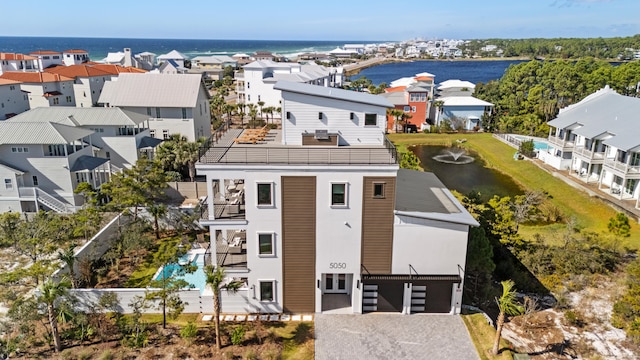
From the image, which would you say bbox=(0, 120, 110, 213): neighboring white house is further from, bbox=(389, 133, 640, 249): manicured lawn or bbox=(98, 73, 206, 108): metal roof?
bbox=(389, 133, 640, 249): manicured lawn

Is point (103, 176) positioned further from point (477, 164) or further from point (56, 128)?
point (477, 164)

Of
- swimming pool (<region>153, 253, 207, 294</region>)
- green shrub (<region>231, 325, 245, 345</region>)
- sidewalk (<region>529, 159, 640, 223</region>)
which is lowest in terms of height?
swimming pool (<region>153, 253, 207, 294</region>)

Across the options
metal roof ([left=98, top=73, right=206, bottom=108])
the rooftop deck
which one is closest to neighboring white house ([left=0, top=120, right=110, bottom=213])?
metal roof ([left=98, top=73, right=206, bottom=108])

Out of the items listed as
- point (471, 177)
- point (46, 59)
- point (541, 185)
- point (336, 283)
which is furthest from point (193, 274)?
point (46, 59)

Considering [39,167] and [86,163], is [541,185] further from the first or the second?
[39,167]

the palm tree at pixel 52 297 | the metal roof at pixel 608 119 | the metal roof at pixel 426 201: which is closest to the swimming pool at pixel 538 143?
the metal roof at pixel 608 119

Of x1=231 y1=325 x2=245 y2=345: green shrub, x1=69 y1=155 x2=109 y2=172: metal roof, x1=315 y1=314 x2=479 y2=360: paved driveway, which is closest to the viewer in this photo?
x1=315 y1=314 x2=479 y2=360: paved driveway
